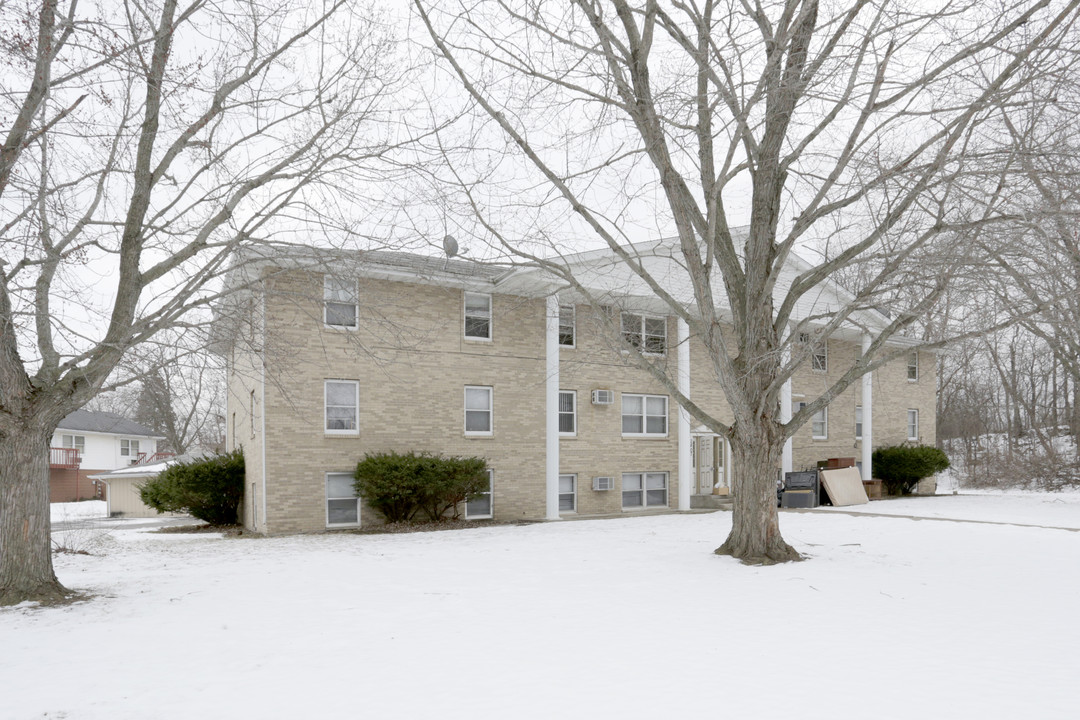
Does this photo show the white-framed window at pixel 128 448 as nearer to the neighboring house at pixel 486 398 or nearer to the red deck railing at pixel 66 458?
the red deck railing at pixel 66 458

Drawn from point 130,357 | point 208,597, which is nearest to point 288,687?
point 208,597

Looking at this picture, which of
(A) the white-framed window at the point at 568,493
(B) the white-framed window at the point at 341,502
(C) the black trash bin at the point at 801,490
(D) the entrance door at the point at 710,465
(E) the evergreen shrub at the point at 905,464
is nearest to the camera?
(B) the white-framed window at the point at 341,502

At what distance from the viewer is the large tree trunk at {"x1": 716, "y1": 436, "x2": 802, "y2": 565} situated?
37.3 feet

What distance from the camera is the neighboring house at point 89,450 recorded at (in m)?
45.0

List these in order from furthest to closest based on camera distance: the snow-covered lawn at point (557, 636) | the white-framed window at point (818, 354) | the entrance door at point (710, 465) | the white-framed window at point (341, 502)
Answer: the entrance door at point (710, 465), the white-framed window at point (341, 502), the white-framed window at point (818, 354), the snow-covered lawn at point (557, 636)

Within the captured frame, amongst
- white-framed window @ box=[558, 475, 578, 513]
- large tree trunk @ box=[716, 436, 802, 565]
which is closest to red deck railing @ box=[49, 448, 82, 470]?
white-framed window @ box=[558, 475, 578, 513]

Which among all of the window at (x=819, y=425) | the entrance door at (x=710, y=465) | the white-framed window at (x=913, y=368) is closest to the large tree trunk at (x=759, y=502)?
the entrance door at (x=710, y=465)

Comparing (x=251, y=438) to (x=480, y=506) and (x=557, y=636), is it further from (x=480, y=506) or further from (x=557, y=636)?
(x=557, y=636)

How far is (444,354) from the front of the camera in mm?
18391

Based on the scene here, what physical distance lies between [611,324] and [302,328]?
746 centimetres

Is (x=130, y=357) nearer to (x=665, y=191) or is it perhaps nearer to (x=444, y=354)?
(x=665, y=191)

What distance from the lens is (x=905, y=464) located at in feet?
87.5

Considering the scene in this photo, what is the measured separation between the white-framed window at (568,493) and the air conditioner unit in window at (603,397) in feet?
6.53

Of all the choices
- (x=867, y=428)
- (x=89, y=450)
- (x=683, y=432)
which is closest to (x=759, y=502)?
(x=683, y=432)
